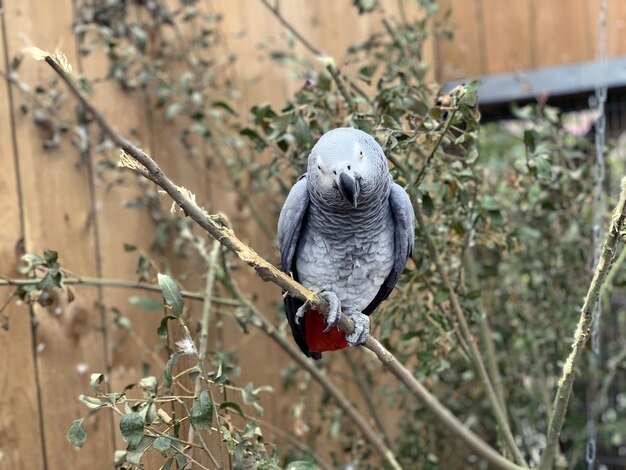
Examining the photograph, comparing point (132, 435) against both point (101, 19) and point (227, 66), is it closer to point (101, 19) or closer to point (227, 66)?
point (101, 19)

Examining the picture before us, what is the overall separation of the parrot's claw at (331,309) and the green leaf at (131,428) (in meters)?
0.23

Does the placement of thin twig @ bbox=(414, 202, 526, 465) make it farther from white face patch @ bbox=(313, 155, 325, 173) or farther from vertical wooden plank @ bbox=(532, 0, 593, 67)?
vertical wooden plank @ bbox=(532, 0, 593, 67)

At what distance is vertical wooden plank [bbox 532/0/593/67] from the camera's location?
176cm

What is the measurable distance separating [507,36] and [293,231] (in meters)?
1.34

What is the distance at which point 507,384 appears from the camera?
1.49 metres

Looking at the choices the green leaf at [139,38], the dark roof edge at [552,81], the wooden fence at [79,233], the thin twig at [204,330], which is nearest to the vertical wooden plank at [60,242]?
the wooden fence at [79,233]

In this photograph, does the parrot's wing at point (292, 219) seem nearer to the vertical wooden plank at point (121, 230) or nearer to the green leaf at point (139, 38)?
the vertical wooden plank at point (121, 230)

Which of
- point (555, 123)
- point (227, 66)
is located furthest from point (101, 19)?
point (555, 123)

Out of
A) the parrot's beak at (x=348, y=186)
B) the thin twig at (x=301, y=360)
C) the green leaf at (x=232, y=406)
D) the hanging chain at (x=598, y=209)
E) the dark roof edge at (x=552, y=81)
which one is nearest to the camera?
the parrot's beak at (x=348, y=186)

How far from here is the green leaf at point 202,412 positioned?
647 mm

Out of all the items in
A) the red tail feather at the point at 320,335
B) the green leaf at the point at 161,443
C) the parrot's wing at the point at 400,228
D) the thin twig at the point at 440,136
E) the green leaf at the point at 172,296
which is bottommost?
the green leaf at the point at 161,443

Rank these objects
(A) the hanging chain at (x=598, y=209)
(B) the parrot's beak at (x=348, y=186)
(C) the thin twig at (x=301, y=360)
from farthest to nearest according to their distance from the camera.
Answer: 1. (C) the thin twig at (x=301, y=360)
2. (A) the hanging chain at (x=598, y=209)
3. (B) the parrot's beak at (x=348, y=186)

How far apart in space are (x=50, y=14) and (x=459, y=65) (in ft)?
3.75

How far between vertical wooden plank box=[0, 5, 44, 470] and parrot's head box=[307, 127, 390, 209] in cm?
70
